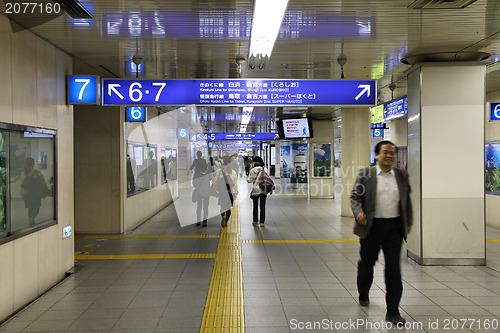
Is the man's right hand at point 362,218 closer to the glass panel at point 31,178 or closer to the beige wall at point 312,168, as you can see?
the glass panel at point 31,178

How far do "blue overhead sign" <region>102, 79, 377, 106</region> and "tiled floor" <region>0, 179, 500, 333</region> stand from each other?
2.28 metres

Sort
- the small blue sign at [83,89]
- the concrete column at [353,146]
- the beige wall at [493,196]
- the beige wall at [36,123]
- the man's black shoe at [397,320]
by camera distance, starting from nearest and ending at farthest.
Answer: the man's black shoe at [397,320]
the beige wall at [36,123]
the small blue sign at [83,89]
the beige wall at [493,196]
the concrete column at [353,146]

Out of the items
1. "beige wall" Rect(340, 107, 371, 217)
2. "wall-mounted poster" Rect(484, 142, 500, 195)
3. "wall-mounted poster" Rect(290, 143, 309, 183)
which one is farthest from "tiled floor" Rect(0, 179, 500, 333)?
"wall-mounted poster" Rect(290, 143, 309, 183)

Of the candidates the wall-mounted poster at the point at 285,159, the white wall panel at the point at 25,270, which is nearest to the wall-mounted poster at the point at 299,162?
the wall-mounted poster at the point at 285,159

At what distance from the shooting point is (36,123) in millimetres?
4602

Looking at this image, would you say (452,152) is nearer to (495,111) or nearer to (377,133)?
(495,111)

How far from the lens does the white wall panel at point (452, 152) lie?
5.84m

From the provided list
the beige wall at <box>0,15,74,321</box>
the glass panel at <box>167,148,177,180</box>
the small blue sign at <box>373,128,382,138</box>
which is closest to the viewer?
the beige wall at <box>0,15,74,321</box>

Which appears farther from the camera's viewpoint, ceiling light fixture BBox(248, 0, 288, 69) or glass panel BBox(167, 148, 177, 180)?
glass panel BBox(167, 148, 177, 180)

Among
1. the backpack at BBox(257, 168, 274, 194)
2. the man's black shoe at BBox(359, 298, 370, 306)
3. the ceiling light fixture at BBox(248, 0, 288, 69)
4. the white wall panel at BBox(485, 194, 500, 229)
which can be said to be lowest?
the man's black shoe at BBox(359, 298, 370, 306)

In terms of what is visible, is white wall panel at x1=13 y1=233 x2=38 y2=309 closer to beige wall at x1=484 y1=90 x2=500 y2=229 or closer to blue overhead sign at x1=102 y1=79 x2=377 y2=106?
blue overhead sign at x1=102 y1=79 x2=377 y2=106

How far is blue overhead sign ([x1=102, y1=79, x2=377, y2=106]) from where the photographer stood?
5438 millimetres

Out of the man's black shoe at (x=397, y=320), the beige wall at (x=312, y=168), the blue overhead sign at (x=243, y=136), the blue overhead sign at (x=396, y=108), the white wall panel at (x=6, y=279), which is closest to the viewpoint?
the man's black shoe at (x=397, y=320)

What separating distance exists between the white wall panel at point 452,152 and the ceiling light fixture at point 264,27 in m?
2.55
